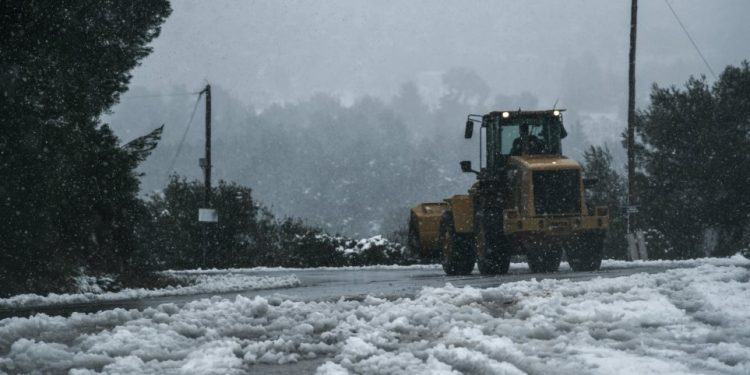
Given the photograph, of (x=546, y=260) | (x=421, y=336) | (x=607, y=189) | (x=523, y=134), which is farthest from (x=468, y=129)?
(x=607, y=189)

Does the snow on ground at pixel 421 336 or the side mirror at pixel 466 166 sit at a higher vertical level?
the side mirror at pixel 466 166

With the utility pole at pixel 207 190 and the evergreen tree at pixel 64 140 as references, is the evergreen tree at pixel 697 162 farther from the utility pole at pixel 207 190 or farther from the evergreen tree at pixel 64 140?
the evergreen tree at pixel 64 140

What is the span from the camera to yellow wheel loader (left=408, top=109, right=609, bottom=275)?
15.8 meters

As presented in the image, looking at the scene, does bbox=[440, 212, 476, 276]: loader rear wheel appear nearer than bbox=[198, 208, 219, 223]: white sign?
Yes

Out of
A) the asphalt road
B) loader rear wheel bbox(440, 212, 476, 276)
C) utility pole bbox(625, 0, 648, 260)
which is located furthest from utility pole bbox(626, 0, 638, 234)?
the asphalt road

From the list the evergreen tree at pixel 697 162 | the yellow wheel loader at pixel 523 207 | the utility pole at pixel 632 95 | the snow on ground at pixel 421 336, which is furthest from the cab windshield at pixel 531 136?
the evergreen tree at pixel 697 162

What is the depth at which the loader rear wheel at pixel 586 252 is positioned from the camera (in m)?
16.6

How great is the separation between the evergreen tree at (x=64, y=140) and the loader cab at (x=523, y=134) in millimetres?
6675

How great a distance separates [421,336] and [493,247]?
33.1 feet

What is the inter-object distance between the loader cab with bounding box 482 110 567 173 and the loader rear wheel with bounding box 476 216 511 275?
123cm

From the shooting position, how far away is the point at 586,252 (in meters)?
16.9

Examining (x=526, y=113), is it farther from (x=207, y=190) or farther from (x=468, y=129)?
(x=207, y=190)

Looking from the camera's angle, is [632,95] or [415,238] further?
[632,95]

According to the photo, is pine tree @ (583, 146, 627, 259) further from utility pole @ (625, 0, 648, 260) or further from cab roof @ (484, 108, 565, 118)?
cab roof @ (484, 108, 565, 118)
